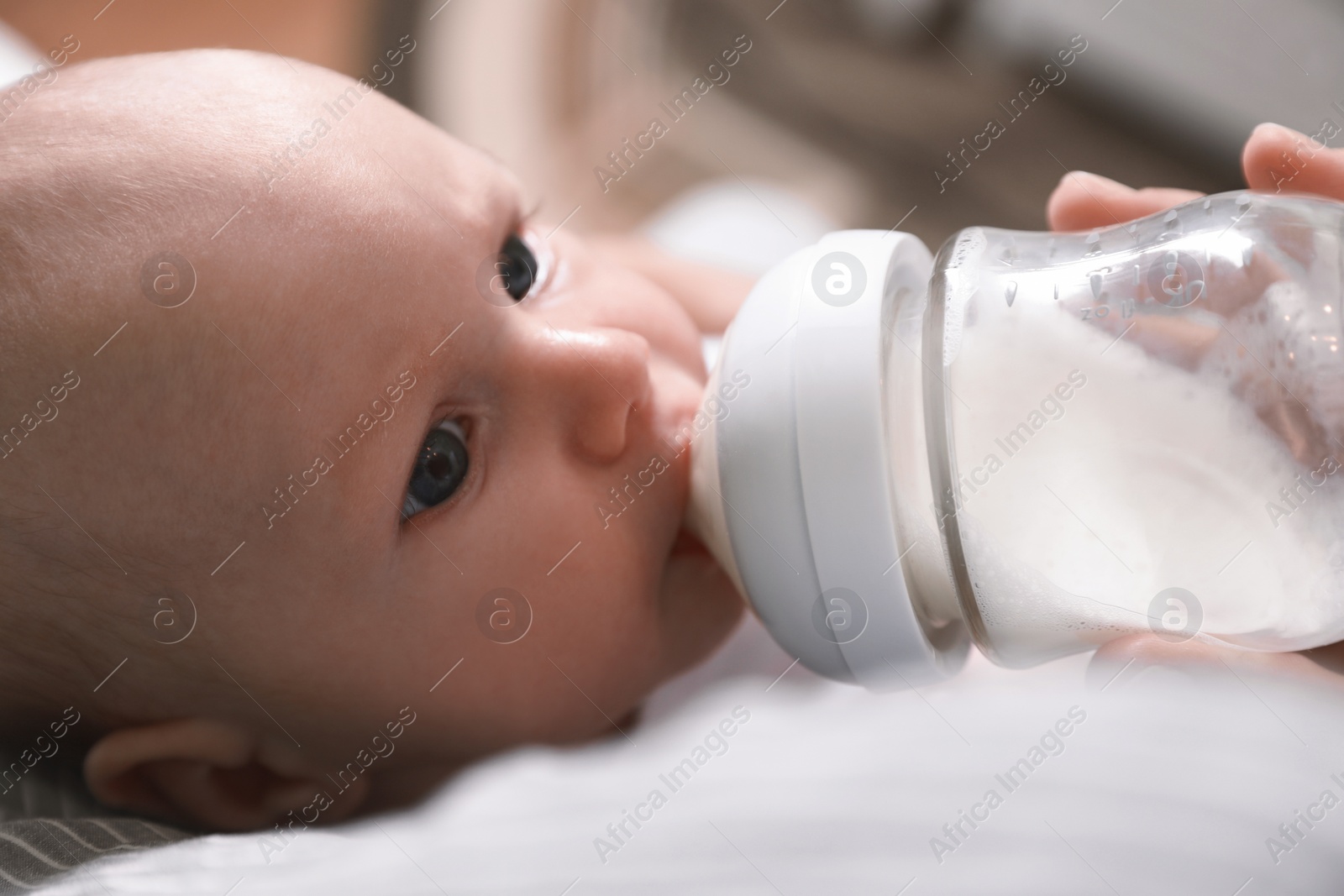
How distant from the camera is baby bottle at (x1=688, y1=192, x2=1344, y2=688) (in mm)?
505

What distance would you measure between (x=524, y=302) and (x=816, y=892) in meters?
0.40

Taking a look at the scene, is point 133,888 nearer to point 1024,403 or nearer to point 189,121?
point 189,121

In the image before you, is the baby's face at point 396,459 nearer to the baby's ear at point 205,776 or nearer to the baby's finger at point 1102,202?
the baby's ear at point 205,776

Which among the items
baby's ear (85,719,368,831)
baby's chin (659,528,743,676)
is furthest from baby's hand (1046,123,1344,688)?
baby's ear (85,719,368,831)

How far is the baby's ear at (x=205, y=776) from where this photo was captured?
0.62 m

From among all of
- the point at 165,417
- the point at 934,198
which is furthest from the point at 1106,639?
the point at 934,198

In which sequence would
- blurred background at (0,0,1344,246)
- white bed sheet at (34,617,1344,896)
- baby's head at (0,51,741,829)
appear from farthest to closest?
blurred background at (0,0,1344,246) → baby's head at (0,51,741,829) → white bed sheet at (34,617,1344,896)

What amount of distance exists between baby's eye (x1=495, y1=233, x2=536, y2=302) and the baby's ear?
33 cm

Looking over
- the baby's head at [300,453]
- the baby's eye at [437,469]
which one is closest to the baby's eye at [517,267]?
the baby's head at [300,453]

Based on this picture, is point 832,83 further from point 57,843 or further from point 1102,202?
point 57,843

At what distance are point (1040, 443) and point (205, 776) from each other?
1.81ft

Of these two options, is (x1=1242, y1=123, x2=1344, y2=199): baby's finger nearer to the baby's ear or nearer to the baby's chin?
the baby's chin

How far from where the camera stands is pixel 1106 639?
587 millimetres

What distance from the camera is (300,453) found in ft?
1.84
